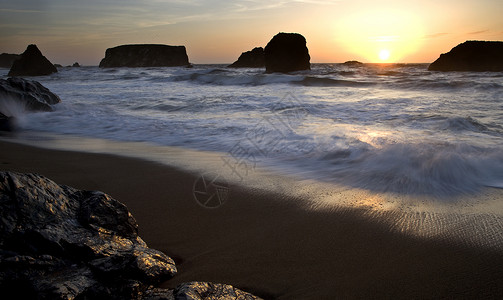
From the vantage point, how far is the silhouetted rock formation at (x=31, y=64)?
38.1 m

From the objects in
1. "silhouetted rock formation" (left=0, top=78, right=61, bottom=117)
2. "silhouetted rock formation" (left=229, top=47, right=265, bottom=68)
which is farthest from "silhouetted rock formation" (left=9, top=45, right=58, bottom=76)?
"silhouetted rock formation" (left=0, top=78, right=61, bottom=117)

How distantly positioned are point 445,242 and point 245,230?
131 centimetres

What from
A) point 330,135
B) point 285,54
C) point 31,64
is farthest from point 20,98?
point 31,64

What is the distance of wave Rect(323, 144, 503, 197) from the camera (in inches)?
128

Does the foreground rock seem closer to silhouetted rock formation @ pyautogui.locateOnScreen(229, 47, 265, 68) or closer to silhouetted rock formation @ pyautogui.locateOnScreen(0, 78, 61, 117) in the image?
silhouetted rock formation @ pyautogui.locateOnScreen(0, 78, 61, 117)

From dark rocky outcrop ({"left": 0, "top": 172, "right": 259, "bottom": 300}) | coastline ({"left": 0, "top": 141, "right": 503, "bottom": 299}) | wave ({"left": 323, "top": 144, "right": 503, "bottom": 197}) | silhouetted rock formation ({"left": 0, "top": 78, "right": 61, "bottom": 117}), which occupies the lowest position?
coastline ({"left": 0, "top": 141, "right": 503, "bottom": 299})

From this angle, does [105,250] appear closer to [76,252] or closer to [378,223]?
[76,252]

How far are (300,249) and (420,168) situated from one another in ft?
7.70

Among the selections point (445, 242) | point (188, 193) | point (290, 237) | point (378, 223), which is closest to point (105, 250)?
point (290, 237)

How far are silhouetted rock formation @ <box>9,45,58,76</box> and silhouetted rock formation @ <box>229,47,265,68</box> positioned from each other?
33621mm

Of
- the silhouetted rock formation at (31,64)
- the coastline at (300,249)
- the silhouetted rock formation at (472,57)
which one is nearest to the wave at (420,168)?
the coastline at (300,249)

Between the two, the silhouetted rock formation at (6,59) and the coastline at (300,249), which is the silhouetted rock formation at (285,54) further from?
the silhouetted rock formation at (6,59)

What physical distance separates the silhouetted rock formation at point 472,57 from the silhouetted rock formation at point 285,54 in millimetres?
17173

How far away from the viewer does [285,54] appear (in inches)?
1406
